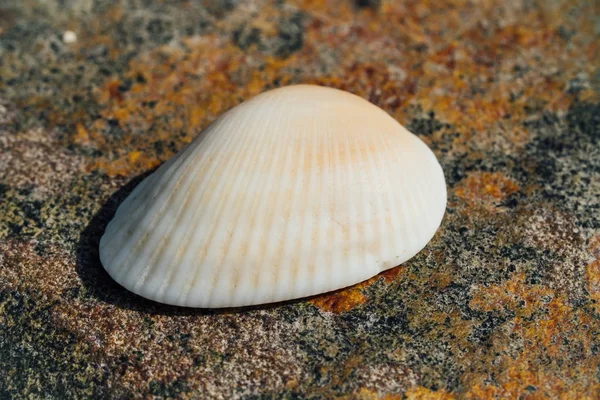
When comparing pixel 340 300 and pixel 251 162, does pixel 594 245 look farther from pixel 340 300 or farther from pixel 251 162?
pixel 251 162

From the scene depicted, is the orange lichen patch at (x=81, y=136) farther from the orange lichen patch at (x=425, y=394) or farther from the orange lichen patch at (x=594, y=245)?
the orange lichen patch at (x=594, y=245)

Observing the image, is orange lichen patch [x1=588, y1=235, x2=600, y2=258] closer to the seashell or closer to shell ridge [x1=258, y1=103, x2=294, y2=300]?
the seashell

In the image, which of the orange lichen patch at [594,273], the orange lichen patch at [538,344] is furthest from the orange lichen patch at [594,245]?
the orange lichen patch at [538,344]

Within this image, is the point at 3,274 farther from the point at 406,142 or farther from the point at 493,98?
the point at 493,98

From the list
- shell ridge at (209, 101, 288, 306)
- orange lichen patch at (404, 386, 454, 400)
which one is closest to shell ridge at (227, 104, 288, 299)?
shell ridge at (209, 101, 288, 306)

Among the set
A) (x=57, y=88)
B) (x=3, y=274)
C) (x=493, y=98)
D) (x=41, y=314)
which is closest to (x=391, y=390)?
(x=41, y=314)

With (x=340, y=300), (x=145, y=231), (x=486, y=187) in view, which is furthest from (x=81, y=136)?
(x=486, y=187)
